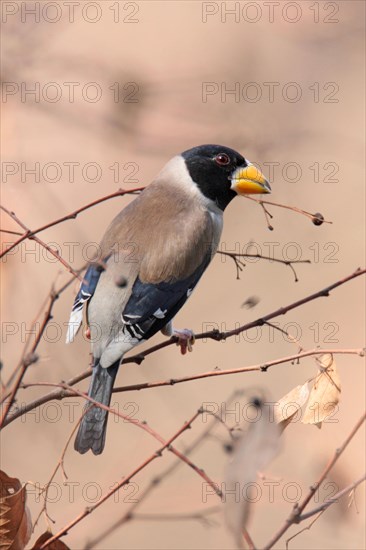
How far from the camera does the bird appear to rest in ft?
10.3

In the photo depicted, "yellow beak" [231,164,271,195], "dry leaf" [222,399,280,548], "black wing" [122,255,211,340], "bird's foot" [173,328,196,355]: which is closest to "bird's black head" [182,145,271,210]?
"yellow beak" [231,164,271,195]

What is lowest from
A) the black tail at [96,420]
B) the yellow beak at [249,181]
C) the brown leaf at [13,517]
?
the black tail at [96,420]

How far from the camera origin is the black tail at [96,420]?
302 cm

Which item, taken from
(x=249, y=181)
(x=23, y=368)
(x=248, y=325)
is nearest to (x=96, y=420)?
(x=248, y=325)

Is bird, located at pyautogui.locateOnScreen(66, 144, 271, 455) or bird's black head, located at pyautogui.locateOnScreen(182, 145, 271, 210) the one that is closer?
bird, located at pyautogui.locateOnScreen(66, 144, 271, 455)

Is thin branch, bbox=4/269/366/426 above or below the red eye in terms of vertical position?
below

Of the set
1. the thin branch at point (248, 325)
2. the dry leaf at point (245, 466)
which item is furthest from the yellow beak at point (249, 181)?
the dry leaf at point (245, 466)

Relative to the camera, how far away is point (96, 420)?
303 centimetres

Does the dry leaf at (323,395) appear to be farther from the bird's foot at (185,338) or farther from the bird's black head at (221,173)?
the bird's black head at (221,173)

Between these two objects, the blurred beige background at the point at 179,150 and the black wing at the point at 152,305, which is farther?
the blurred beige background at the point at 179,150

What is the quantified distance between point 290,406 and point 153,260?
1399 mm

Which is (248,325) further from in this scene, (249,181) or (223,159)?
(223,159)

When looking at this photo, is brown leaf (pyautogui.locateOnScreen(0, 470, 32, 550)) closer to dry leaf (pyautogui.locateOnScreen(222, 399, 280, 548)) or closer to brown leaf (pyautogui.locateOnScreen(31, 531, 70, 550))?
brown leaf (pyautogui.locateOnScreen(31, 531, 70, 550))

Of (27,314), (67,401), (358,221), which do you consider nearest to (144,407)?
(67,401)
